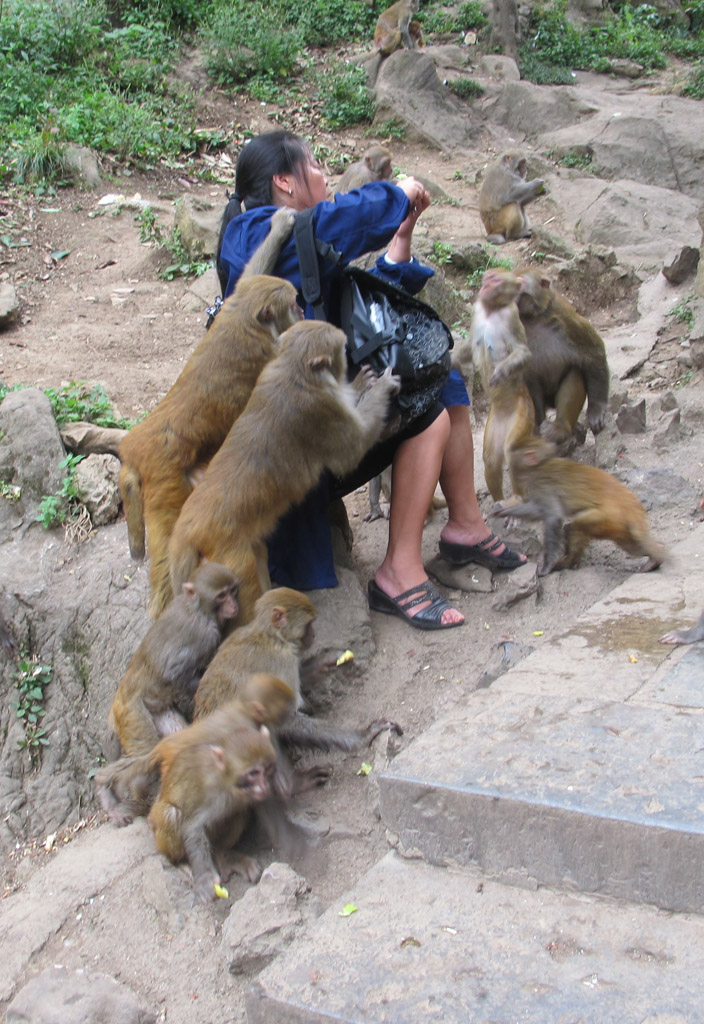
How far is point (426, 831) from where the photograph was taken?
3.02 m

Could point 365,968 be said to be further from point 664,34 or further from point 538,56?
point 664,34

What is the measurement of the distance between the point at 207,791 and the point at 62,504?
8.54 feet

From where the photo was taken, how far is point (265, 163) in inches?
177

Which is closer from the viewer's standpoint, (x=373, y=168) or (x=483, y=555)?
(x=483, y=555)

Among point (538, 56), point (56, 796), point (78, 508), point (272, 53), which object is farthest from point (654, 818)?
point (538, 56)

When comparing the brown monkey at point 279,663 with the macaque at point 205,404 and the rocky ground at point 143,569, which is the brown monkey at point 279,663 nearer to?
the rocky ground at point 143,569

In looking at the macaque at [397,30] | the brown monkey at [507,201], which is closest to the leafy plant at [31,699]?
→ the brown monkey at [507,201]

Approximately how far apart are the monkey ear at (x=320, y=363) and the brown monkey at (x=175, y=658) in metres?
0.91

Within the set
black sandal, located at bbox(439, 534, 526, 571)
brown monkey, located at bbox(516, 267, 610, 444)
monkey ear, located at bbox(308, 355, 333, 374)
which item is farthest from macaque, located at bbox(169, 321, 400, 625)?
brown monkey, located at bbox(516, 267, 610, 444)

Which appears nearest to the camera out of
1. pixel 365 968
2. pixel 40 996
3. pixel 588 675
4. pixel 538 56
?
pixel 365 968

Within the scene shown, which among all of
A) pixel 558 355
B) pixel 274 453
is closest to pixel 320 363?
pixel 274 453

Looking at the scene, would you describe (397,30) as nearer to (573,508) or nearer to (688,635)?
(573,508)

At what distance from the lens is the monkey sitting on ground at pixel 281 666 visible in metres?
3.64

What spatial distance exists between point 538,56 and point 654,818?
17.2m
